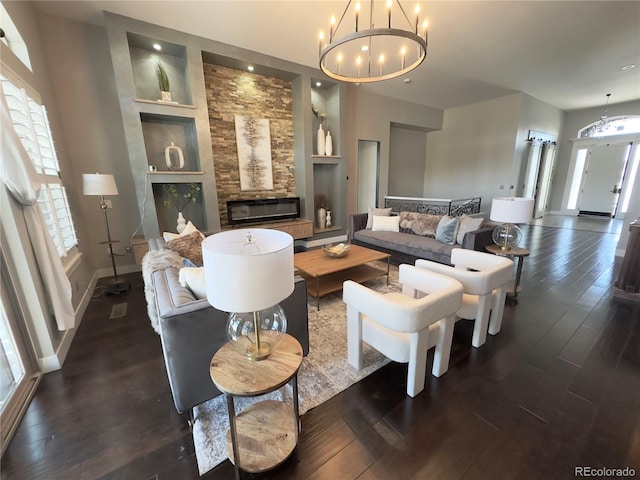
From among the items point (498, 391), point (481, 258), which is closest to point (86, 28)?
point (481, 258)

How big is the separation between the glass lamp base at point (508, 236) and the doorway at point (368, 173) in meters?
3.87

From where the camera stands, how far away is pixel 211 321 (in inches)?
56.3

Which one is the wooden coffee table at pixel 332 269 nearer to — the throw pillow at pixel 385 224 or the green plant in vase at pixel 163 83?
the throw pillow at pixel 385 224

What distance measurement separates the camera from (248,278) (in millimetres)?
970

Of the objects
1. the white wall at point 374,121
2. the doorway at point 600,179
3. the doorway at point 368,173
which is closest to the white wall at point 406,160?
the white wall at point 374,121

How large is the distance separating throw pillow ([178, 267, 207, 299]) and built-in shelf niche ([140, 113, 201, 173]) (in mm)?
2949

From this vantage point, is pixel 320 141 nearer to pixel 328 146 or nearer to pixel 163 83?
pixel 328 146

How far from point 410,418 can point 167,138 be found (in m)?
4.71

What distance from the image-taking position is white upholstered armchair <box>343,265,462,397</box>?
1.53m

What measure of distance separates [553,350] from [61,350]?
13.1 ft

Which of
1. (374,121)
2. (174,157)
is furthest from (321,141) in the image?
(174,157)

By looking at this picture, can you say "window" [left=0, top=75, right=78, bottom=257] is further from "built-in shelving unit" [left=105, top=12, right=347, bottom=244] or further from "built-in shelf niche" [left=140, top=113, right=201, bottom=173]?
"built-in shelf niche" [left=140, top=113, right=201, bottom=173]

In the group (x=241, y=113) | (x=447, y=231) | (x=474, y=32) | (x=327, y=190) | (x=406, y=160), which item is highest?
(x=474, y=32)

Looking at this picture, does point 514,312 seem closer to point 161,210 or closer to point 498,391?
point 498,391
